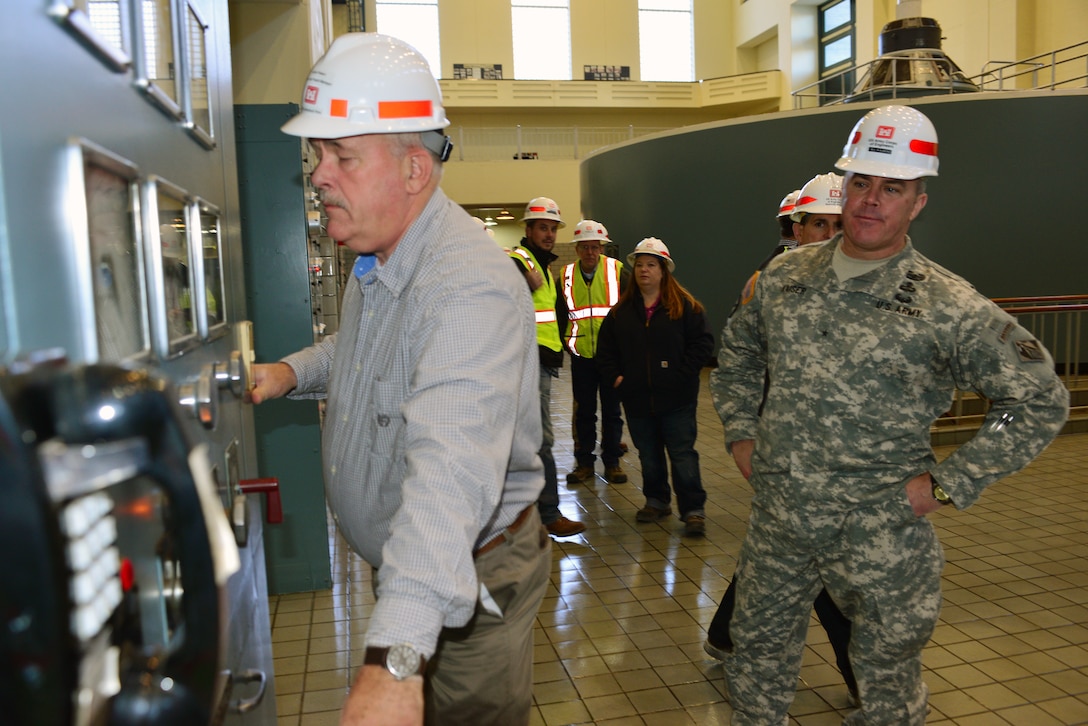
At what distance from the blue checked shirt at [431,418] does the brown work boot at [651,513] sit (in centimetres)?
343

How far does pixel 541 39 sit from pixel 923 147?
21.4 metres

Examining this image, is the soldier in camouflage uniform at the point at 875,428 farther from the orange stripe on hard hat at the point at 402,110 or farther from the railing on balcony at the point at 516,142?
the railing on balcony at the point at 516,142

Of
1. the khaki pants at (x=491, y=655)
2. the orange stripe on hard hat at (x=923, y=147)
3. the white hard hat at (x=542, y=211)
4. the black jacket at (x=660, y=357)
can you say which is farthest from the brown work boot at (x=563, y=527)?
the khaki pants at (x=491, y=655)

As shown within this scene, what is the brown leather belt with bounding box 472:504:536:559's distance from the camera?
1.64 m

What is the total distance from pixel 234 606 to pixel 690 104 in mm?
22132

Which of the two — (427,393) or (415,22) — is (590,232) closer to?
(427,393)

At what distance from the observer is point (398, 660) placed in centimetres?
104

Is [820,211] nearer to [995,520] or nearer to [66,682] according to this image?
[995,520]

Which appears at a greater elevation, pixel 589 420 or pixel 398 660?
pixel 398 660

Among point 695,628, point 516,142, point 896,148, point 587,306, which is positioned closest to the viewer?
point 896,148

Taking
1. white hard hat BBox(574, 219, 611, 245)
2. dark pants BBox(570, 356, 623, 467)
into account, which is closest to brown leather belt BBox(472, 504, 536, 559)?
dark pants BBox(570, 356, 623, 467)

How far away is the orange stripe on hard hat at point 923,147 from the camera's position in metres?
2.39

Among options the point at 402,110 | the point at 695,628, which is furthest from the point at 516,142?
the point at 402,110

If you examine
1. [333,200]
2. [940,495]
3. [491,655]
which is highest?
[333,200]
